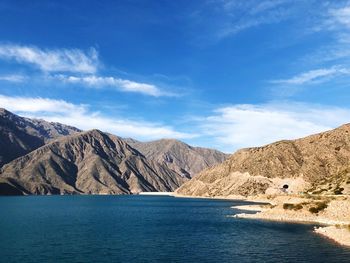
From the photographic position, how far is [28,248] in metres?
76.8

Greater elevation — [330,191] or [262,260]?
[330,191]

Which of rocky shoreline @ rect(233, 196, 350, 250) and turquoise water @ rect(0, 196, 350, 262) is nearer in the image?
turquoise water @ rect(0, 196, 350, 262)

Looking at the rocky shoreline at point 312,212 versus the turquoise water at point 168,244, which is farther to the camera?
the rocky shoreline at point 312,212

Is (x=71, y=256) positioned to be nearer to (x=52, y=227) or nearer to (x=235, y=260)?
(x=235, y=260)

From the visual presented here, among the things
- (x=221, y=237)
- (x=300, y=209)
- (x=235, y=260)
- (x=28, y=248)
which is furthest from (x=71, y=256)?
(x=300, y=209)

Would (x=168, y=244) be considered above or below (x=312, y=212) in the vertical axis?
below

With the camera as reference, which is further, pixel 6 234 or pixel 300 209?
pixel 300 209

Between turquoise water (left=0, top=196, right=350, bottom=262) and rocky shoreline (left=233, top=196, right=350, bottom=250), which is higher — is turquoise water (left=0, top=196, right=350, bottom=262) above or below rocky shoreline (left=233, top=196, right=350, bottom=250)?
below

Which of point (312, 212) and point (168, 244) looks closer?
point (168, 244)

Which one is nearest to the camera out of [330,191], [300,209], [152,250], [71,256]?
[71,256]

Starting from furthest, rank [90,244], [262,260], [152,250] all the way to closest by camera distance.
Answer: [90,244]
[152,250]
[262,260]

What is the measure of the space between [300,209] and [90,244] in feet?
266

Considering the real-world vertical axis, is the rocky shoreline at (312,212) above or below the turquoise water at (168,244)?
above

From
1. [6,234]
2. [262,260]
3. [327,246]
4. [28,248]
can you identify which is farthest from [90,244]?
[327,246]
